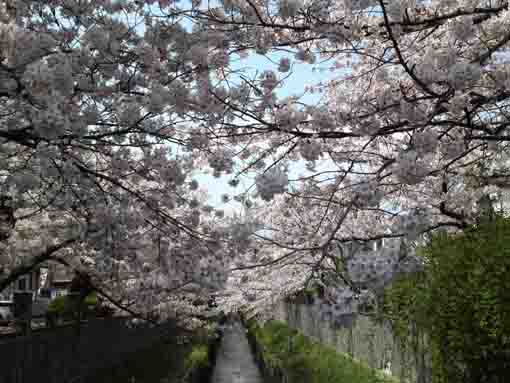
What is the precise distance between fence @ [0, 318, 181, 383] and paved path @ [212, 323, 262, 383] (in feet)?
21.7

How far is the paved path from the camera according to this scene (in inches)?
877

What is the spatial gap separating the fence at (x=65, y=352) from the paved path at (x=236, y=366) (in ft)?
21.7

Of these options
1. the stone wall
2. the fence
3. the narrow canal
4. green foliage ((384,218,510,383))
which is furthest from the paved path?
green foliage ((384,218,510,383))

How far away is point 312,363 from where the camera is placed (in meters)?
13.6

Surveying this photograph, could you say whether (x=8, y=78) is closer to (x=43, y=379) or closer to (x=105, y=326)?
(x=43, y=379)

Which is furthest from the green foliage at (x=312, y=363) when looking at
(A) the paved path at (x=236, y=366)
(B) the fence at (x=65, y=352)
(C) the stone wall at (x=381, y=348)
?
(B) the fence at (x=65, y=352)

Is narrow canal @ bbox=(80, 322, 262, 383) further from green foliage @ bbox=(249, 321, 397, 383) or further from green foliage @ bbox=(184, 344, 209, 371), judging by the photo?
green foliage @ bbox=(249, 321, 397, 383)

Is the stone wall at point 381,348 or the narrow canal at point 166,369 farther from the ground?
the stone wall at point 381,348

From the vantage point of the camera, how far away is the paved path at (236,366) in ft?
73.0

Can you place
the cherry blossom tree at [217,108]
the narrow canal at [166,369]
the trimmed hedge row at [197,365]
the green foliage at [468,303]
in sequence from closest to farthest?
the cherry blossom tree at [217,108]
the green foliage at [468,303]
the narrow canal at [166,369]
the trimmed hedge row at [197,365]

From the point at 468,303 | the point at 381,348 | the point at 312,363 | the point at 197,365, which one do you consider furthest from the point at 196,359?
the point at 468,303

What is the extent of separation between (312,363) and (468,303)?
31.3 ft

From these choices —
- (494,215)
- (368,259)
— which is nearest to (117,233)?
(368,259)

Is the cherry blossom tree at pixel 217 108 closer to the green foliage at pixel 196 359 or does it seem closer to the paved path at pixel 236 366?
the green foliage at pixel 196 359
